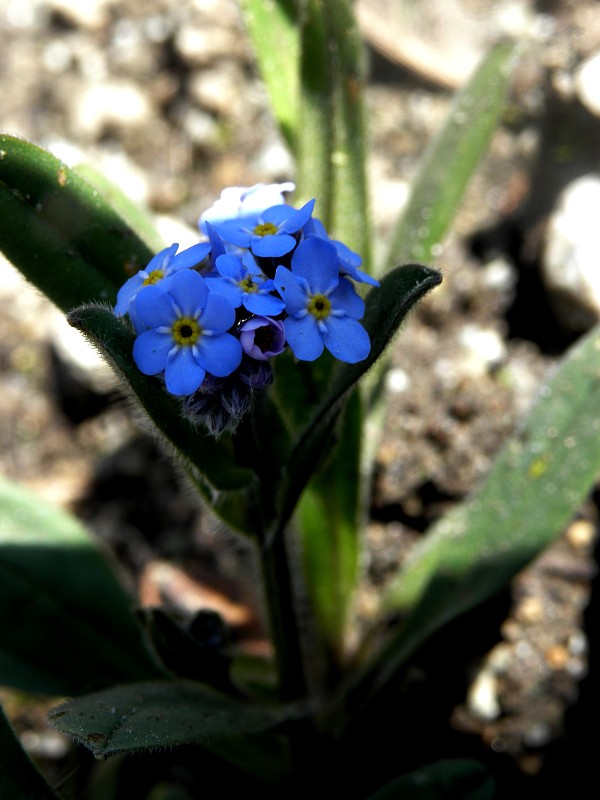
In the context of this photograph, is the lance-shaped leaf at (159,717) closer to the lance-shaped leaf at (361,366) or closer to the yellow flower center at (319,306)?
the lance-shaped leaf at (361,366)

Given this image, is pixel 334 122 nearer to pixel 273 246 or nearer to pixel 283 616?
pixel 273 246

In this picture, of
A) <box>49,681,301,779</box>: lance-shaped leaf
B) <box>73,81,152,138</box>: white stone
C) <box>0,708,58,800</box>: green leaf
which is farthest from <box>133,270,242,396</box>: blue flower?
<box>73,81,152,138</box>: white stone

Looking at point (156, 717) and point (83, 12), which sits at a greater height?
point (83, 12)

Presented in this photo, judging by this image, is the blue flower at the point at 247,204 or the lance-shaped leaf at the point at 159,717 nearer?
the lance-shaped leaf at the point at 159,717

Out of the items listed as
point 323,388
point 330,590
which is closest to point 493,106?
point 323,388

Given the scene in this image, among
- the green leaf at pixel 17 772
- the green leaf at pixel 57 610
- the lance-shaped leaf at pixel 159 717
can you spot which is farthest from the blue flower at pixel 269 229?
the green leaf at pixel 57 610

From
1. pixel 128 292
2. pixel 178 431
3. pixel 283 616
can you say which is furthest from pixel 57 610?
pixel 128 292
